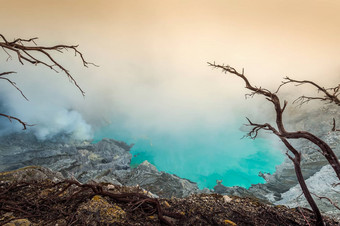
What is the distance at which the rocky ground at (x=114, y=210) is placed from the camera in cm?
414

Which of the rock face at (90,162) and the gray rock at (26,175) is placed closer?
the gray rock at (26,175)

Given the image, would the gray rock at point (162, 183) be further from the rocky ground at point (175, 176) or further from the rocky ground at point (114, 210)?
the rocky ground at point (114, 210)

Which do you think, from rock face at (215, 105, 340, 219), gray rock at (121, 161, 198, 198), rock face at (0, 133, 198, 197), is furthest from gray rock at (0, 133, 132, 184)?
rock face at (215, 105, 340, 219)

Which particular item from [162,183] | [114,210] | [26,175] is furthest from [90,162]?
[114,210]

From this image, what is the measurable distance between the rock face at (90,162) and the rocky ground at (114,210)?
3433 centimetres

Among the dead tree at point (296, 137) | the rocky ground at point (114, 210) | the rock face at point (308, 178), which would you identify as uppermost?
the rock face at point (308, 178)

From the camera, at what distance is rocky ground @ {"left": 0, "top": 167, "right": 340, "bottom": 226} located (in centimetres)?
414

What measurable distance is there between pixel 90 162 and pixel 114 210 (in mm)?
95841

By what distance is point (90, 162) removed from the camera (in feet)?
293

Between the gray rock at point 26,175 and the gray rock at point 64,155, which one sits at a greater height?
the gray rock at point 64,155

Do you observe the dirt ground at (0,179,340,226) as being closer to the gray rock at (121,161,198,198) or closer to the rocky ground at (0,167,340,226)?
the rocky ground at (0,167,340,226)

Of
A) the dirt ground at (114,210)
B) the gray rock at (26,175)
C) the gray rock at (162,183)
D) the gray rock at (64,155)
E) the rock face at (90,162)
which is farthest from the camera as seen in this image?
the gray rock at (64,155)

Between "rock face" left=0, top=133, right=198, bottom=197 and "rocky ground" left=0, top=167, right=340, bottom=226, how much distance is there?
34325 mm

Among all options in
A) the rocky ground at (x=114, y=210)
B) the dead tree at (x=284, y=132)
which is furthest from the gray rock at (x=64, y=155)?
the dead tree at (x=284, y=132)
